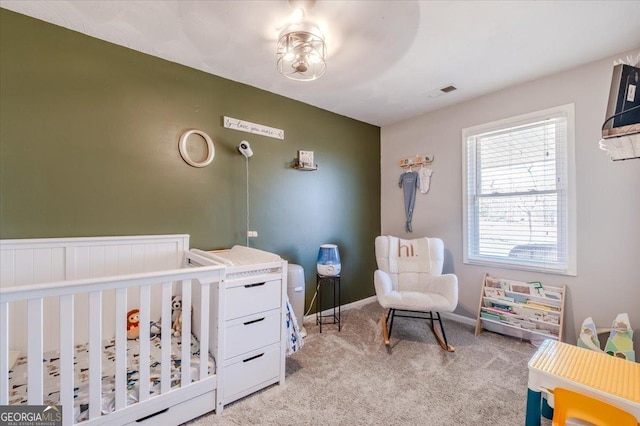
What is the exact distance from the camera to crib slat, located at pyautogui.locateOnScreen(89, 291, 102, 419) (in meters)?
1.19

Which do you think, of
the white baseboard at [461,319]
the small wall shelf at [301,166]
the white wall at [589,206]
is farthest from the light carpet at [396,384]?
the small wall shelf at [301,166]

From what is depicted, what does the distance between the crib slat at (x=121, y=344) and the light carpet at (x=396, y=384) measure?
1.47ft

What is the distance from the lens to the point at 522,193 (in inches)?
96.7

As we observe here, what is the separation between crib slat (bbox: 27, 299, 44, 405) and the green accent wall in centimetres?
86

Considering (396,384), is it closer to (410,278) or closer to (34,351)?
(410,278)

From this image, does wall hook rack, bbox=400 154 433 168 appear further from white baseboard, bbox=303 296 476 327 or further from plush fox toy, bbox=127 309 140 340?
plush fox toy, bbox=127 309 140 340

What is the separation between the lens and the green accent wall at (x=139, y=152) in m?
1.64

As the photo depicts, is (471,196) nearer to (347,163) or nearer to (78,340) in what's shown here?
(347,163)

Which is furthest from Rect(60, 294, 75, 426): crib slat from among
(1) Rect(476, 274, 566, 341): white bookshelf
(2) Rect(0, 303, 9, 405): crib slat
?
(1) Rect(476, 274, 566, 341): white bookshelf

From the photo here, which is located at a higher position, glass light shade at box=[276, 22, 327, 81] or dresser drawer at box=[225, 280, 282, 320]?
glass light shade at box=[276, 22, 327, 81]

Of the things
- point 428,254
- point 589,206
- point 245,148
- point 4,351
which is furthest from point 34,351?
point 589,206

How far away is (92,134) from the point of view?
6.01 feet

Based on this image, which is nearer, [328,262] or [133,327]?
[133,327]

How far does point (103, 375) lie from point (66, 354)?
0.35 metres
